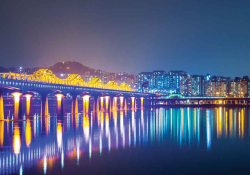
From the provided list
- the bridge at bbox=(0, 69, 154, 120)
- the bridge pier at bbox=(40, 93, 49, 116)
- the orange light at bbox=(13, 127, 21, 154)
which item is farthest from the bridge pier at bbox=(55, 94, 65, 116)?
the orange light at bbox=(13, 127, 21, 154)

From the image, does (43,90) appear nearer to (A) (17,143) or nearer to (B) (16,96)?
(B) (16,96)

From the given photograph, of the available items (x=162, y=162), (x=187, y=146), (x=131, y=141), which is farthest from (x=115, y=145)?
(x=162, y=162)

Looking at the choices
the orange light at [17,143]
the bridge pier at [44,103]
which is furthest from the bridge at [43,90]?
the orange light at [17,143]

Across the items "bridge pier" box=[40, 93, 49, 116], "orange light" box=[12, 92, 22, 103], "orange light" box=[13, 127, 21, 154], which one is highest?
"orange light" box=[12, 92, 22, 103]

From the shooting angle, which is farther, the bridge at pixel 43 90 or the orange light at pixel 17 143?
the bridge at pixel 43 90

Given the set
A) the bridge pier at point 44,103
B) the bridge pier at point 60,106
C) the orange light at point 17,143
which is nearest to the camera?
the orange light at point 17,143

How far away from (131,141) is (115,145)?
3.34 m

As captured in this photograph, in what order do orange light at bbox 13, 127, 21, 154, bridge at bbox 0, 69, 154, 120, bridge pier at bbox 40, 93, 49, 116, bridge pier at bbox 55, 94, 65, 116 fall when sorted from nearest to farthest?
orange light at bbox 13, 127, 21, 154, bridge at bbox 0, 69, 154, 120, bridge pier at bbox 40, 93, 49, 116, bridge pier at bbox 55, 94, 65, 116

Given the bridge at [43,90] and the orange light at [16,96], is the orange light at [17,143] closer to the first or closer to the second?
the bridge at [43,90]

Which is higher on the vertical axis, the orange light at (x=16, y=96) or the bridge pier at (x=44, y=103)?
the orange light at (x=16, y=96)

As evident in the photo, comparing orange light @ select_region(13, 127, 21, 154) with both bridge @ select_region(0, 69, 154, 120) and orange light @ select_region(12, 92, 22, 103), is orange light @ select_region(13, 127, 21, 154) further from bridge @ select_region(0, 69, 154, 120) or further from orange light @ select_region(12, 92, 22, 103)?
orange light @ select_region(12, 92, 22, 103)

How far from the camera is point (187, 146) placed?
1281 inches

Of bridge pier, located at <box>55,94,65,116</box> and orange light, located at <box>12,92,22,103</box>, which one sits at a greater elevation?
orange light, located at <box>12,92,22,103</box>

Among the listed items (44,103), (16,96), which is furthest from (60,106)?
(16,96)
